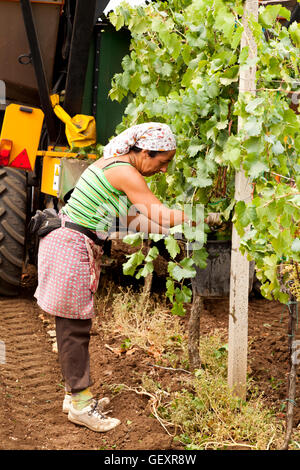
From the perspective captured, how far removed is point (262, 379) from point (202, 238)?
1.02 meters

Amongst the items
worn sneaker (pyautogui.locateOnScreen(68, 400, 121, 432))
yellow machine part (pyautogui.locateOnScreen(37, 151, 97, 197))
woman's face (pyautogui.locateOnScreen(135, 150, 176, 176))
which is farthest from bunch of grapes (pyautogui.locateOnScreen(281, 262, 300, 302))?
yellow machine part (pyautogui.locateOnScreen(37, 151, 97, 197))

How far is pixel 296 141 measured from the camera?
91.8 inches

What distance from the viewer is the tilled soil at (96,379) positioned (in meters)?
2.91

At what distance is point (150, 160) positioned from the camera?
2.88 m

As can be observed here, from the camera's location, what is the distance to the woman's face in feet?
9.41

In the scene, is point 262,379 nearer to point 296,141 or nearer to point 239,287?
point 239,287

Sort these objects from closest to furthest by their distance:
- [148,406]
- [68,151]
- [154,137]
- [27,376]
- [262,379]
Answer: [154,137] < [148,406] < [262,379] < [27,376] < [68,151]

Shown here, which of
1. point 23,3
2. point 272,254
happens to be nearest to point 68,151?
point 23,3

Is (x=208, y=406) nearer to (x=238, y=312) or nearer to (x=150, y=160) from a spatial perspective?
(x=238, y=312)

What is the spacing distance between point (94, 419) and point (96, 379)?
0.59 metres

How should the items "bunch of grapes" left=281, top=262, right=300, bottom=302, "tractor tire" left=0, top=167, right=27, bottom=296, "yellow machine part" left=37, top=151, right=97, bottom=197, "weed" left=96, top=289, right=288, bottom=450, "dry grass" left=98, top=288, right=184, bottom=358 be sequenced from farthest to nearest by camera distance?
"tractor tire" left=0, top=167, right=27, bottom=296
"yellow machine part" left=37, top=151, right=97, bottom=197
"dry grass" left=98, top=288, right=184, bottom=358
"weed" left=96, top=289, right=288, bottom=450
"bunch of grapes" left=281, top=262, right=300, bottom=302

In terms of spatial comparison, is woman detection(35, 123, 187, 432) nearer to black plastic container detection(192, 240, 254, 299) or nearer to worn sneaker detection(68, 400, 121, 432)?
worn sneaker detection(68, 400, 121, 432)

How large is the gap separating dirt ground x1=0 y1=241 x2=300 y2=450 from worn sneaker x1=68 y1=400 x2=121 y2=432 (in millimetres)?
30

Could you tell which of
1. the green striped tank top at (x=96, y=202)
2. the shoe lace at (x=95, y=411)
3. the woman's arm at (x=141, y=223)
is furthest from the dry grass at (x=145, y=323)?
the green striped tank top at (x=96, y=202)
